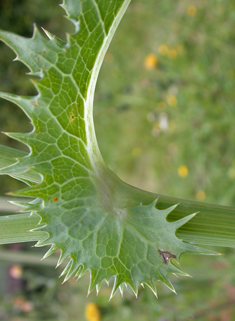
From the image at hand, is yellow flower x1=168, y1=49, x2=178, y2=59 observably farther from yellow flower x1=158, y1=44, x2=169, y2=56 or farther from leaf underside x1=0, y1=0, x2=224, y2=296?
leaf underside x1=0, y1=0, x2=224, y2=296

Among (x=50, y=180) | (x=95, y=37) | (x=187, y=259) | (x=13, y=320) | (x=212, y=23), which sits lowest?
(x=13, y=320)

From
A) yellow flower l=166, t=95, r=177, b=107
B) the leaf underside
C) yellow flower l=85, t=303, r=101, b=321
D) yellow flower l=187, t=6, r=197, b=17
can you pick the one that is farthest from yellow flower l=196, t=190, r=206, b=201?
the leaf underside

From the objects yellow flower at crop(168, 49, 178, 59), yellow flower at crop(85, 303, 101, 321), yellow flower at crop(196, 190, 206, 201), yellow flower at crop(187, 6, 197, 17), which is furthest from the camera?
yellow flower at crop(168, 49, 178, 59)

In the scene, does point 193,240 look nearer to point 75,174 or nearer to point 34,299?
point 75,174

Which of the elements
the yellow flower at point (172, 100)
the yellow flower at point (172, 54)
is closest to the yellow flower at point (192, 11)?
the yellow flower at point (172, 54)

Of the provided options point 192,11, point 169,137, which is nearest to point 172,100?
point 169,137

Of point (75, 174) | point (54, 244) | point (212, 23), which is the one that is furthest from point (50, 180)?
point (212, 23)
